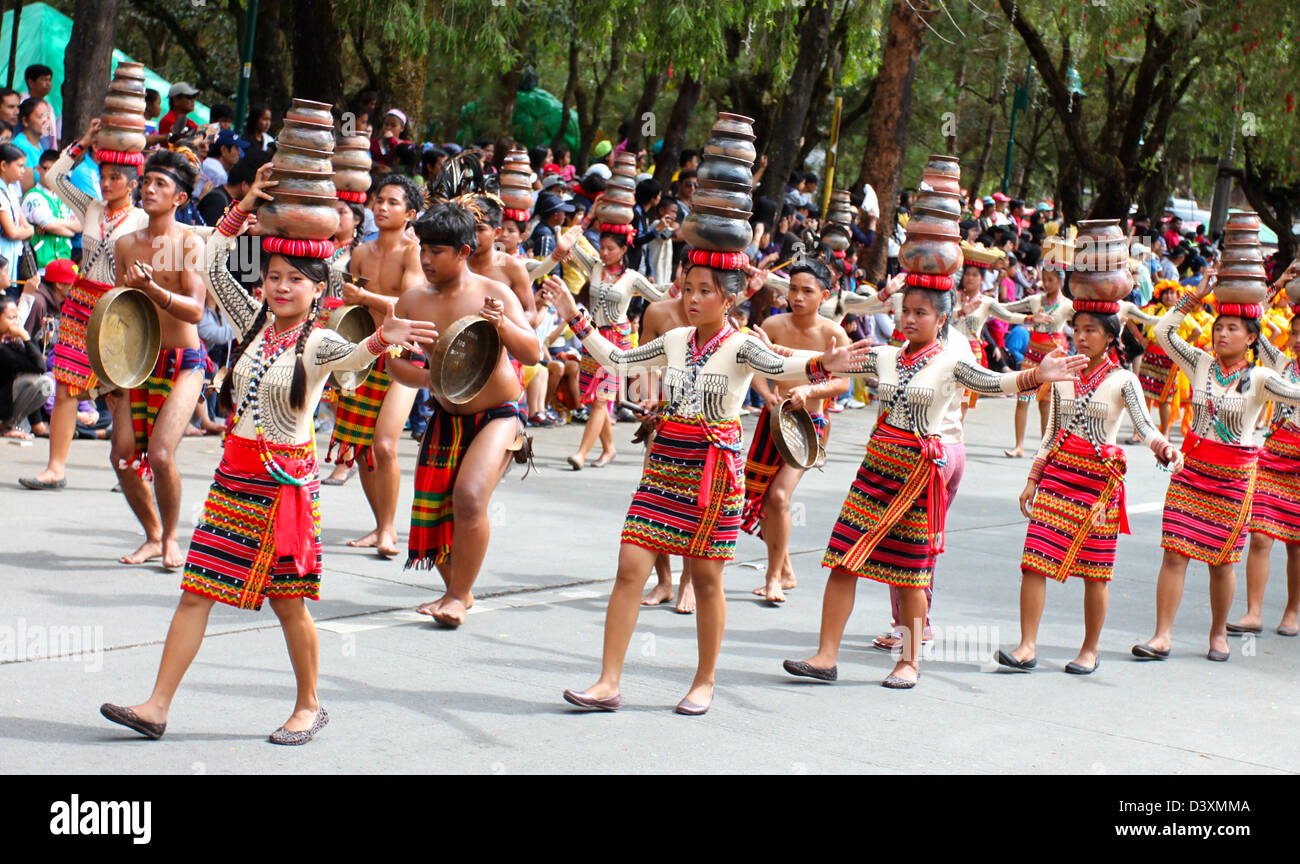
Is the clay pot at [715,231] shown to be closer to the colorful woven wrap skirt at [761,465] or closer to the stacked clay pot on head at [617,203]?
the colorful woven wrap skirt at [761,465]

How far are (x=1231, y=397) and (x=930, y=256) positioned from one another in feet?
6.78

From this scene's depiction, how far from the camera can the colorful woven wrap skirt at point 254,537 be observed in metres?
4.90

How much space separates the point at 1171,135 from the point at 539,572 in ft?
108

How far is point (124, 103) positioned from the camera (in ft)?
25.5

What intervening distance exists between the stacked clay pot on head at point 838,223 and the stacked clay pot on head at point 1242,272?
6.57 meters

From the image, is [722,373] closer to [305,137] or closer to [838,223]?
[305,137]

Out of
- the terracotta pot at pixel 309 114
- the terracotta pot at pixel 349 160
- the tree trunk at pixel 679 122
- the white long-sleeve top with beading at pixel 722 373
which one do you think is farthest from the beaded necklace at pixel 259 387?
the tree trunk at pixel 679 122

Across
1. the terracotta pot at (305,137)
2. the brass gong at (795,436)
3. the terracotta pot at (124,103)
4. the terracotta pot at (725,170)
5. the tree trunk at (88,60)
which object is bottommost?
the brass gong at (795,436)

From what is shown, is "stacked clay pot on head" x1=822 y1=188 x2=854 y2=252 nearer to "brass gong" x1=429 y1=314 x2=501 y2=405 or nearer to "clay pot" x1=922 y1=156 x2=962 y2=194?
"clay pot" x1=922 y1=156 x2=962 y2=194

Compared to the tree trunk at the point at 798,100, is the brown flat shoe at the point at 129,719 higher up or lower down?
lower down

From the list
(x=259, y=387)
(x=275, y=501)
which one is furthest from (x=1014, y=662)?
(x=259, y=387)

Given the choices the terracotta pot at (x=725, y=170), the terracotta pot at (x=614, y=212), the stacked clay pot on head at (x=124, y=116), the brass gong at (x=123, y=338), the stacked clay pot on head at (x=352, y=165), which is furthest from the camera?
the terracotta pot at (x=614, y=212)

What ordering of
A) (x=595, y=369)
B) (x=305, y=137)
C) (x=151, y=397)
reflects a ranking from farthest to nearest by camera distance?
(x=595, y=369) → (x=151, y=397) → (x=305, y=137)

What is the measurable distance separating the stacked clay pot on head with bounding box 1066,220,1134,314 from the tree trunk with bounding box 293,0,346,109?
36.6 feet
